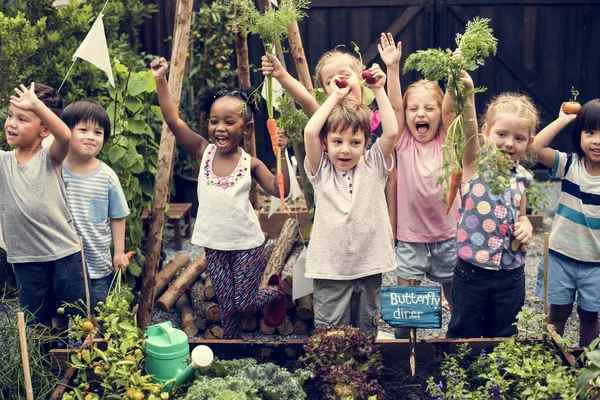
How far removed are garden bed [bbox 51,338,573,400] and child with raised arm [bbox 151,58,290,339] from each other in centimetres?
63

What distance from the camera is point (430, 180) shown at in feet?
13.8

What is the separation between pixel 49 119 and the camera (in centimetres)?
364

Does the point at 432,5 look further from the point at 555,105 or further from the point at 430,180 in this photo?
the point at 430,180

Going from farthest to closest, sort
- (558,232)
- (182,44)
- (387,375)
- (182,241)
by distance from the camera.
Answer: (182,241) < (182,44) < (558,232) < (387,375)

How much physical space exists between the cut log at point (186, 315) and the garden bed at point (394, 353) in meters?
1.34

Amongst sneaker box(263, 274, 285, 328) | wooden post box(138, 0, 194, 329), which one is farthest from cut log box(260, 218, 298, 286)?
wooden post box(138, 0, 194, 329)

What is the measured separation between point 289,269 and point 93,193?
1.39 meters

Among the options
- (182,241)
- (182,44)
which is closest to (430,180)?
(182,44)

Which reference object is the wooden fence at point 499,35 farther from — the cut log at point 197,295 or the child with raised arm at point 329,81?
the child with raised arm at point 329,81

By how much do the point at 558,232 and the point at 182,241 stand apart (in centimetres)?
346

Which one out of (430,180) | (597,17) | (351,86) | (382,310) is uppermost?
(597,17)

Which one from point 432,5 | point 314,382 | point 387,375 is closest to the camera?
point 314,382

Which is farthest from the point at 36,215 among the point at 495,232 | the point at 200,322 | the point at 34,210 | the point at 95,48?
the point at 495,232

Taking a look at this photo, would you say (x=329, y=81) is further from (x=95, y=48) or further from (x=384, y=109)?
(x=95, y=48)
